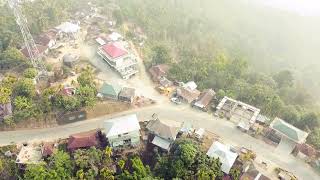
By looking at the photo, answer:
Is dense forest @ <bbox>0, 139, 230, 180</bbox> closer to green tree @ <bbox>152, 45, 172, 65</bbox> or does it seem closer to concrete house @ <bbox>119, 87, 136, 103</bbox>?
concrete house @ <bbox>119, 87, 136, 103</bbox>

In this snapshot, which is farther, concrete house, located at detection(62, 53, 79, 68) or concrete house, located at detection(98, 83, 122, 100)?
concrete house, located at detection(62, 53, 79, 68)

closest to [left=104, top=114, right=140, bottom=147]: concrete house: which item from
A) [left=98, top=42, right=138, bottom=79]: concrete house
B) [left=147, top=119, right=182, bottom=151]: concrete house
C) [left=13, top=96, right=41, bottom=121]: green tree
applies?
[left=147, top=119, right=182, bottom=151]: concrete house

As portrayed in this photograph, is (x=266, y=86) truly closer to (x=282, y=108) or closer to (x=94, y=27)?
(x=282, y=108)

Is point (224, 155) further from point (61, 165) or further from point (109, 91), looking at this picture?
point (61, 165)

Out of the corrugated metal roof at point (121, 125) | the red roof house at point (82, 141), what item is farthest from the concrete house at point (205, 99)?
the red roof house at point (82, 141)

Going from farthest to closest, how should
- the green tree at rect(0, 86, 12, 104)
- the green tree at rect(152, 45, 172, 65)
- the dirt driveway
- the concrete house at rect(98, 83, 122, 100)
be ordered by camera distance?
the green tree at rect(152, 45, 172, 65) → the dirt driveway → the concrete house at rect(98, 83, 122, 100) → the green tree at rect(0, 86, 12, 104)

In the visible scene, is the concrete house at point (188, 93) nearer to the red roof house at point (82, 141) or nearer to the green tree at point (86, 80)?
the green tree at point (86, 80)
